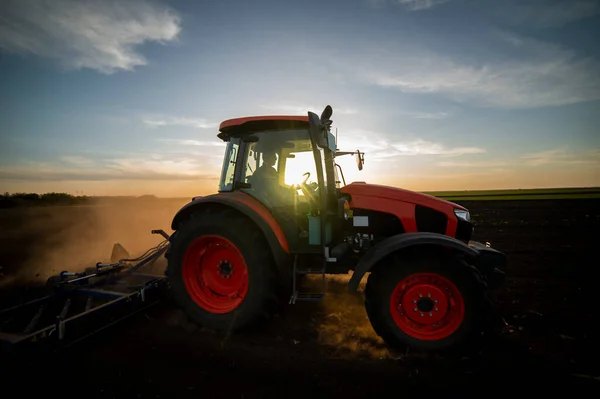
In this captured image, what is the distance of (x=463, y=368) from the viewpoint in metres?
2.94

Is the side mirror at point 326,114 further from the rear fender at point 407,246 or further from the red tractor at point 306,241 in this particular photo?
the rear fender at point 407,246

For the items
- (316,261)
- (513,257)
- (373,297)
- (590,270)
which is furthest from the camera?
(513,257)

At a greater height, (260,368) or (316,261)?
(316,261)

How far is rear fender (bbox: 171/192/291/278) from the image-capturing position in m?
3.52

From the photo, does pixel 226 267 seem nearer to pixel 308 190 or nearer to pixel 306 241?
pixel 306 241

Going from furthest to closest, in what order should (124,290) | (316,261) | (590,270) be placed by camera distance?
(590,270) < (124,290) < (316,261)

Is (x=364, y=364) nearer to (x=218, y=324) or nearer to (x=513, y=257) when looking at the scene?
(x=218, y=324)

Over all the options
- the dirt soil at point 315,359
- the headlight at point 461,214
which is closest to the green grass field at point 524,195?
the dirt soil at point 315,359

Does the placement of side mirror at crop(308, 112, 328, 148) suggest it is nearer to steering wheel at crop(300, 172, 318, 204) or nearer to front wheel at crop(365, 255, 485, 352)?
steering wheel at crop(300, 172, 318, 204)

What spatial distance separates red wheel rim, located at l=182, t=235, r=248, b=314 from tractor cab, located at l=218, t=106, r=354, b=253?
2.34 ft

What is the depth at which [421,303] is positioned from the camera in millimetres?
3143

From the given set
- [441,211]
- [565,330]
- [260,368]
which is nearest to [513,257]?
[565,330]

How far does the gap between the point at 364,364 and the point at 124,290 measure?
12.1 ft

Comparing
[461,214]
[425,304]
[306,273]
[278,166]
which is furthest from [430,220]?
[278,166]
